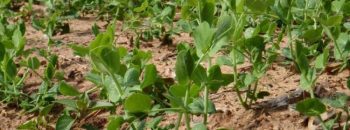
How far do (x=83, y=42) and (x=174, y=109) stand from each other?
1.62m

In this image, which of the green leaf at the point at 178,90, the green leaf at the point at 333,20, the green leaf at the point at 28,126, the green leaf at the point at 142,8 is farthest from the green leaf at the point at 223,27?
the green leaf at the point at 142,8

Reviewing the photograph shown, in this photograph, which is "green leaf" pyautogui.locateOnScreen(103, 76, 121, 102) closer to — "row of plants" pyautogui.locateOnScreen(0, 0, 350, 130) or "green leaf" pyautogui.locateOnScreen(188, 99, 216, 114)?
"row of plants" pyautogui.locateOnScreen(0, 0, 350, 130)

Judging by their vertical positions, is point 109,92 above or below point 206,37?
below

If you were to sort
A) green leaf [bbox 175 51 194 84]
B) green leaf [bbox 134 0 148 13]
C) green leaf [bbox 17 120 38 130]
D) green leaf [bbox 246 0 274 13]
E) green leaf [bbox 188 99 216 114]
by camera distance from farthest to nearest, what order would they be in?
green leaf [bbox 134 0 148 13]
green leaf [bbox 17 120 38 130]
green leaf [bbox 246 0 274 13]
green leaf [bbox 188 99 216 114]
green leaf [bbox 175 51 194 84]

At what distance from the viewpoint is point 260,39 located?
5.79 ft

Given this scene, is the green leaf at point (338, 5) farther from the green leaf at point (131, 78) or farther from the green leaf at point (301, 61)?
the green leaf at point (131, 78)

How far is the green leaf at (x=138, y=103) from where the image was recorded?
131cm

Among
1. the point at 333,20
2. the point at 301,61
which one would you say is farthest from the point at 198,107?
the point at 333,20

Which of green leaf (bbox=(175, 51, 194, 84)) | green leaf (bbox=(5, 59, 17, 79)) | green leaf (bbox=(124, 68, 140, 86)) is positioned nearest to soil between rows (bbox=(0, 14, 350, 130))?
green leaf (bbox=(5, 59, 17, 79))

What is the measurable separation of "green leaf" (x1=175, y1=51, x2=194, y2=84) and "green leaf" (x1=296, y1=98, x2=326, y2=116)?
0.84ft

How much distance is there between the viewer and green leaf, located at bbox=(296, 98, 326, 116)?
1360 mm

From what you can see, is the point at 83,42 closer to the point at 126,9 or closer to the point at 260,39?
the point at 126,9

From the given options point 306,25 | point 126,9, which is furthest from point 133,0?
point 306,25

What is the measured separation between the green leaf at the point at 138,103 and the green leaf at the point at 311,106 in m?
0.33
